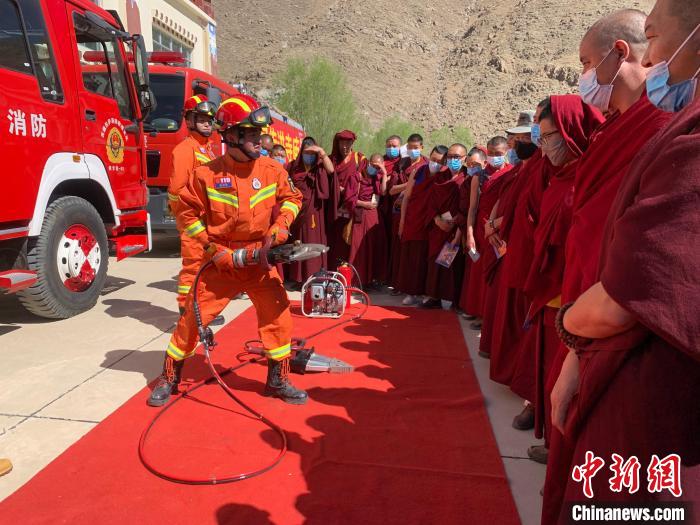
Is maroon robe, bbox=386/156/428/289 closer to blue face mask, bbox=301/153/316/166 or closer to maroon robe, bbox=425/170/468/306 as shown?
maroon robe, bbox=425/170/468/306

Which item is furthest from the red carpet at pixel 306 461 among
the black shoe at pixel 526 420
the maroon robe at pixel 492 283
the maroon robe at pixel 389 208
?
the maroon robe at pixel 389 208

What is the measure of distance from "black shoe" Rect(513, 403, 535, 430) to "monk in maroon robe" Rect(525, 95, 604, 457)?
0.40 m

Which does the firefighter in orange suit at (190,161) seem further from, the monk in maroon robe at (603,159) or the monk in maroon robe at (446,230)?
the monk in maroon robe at (603,159)

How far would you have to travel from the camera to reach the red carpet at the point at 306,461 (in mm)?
2178

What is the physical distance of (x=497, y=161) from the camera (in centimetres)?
513

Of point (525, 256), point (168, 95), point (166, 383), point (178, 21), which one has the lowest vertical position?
point (166, 383)

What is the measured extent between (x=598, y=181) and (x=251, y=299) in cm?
213

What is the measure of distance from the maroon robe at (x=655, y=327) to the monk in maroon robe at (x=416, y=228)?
4591 mm

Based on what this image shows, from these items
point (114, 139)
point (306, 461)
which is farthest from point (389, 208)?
point (306, 461)

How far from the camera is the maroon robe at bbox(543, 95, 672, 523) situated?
1.47 meters

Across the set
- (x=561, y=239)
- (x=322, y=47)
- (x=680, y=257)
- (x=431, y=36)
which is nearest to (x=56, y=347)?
(x=561, y=239)

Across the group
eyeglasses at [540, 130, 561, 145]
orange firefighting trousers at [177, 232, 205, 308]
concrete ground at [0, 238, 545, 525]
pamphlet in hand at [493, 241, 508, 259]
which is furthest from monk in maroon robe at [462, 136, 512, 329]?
orange firefighting trousers at [177, 232, 205, 308]

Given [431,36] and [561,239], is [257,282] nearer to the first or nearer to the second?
[561,239]

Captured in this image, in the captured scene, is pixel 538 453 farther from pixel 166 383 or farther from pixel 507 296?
pixel 166 383
